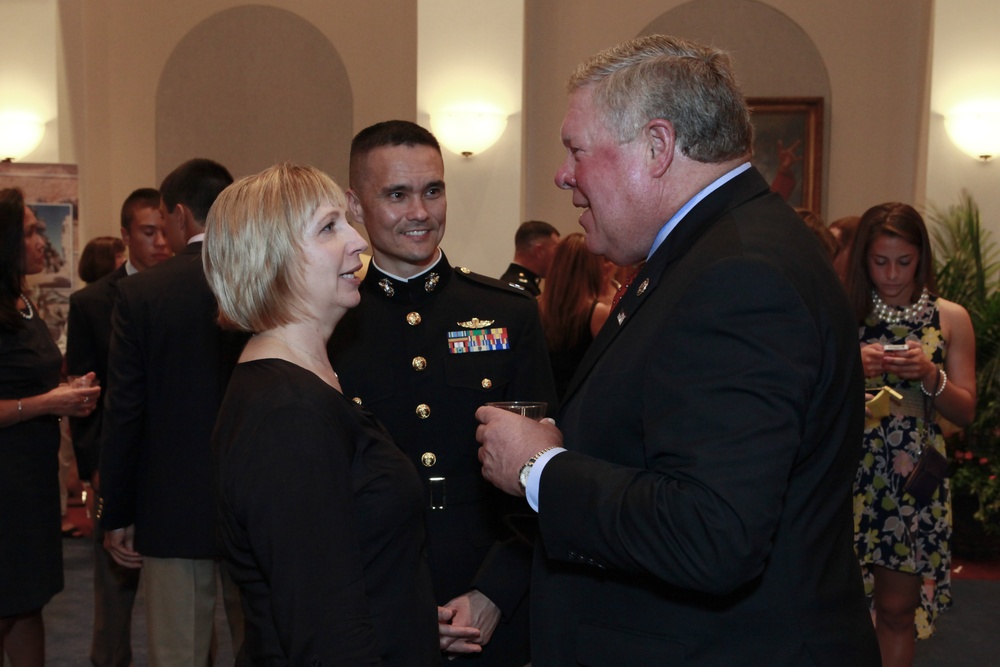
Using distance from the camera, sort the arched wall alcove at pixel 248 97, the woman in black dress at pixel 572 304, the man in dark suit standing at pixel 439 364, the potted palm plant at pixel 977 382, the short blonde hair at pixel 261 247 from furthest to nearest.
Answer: the arched wall alcove at pixel 248 97, the potted palm plant at pixel 977 382, the woman in black dress at pixel 572 304, the man in dark suit standing at pixel 439 364, the short blonde hair at pixel 261 247

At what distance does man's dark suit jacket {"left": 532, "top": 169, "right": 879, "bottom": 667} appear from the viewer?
1.27 metres

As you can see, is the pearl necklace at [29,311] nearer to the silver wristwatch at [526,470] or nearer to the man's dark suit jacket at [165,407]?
the man's dark suit jacket at [165,407]

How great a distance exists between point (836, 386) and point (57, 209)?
20.4 ft

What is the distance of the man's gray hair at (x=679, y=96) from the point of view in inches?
59.3

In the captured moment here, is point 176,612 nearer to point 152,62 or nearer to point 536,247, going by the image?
point 536,247

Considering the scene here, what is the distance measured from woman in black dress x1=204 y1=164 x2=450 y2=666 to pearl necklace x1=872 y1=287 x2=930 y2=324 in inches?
89.9

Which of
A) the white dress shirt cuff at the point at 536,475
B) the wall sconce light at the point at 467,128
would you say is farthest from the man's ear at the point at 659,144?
the wall sconce light at the point at 467,128

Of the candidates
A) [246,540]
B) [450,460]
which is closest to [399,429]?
[450,460]

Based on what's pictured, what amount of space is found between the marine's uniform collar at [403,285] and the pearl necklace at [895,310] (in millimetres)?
1845

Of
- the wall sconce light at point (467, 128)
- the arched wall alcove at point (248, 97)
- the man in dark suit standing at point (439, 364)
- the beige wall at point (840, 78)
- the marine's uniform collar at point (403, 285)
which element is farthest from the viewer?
the arched wall alcove at point (248, 97)

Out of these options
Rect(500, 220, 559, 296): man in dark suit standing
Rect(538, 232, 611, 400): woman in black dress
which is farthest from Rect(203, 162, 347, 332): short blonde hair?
Rect(500, 220, 559, 296): man in dark suit standing

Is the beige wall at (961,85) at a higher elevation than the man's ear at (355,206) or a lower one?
higher

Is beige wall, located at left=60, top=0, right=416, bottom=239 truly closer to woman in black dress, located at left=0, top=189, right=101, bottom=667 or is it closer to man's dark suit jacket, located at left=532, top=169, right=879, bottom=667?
woman in black dress, located at left=0, top=189, right=101, bottom=667

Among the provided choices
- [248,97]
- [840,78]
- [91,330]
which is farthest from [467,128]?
[91,330]
